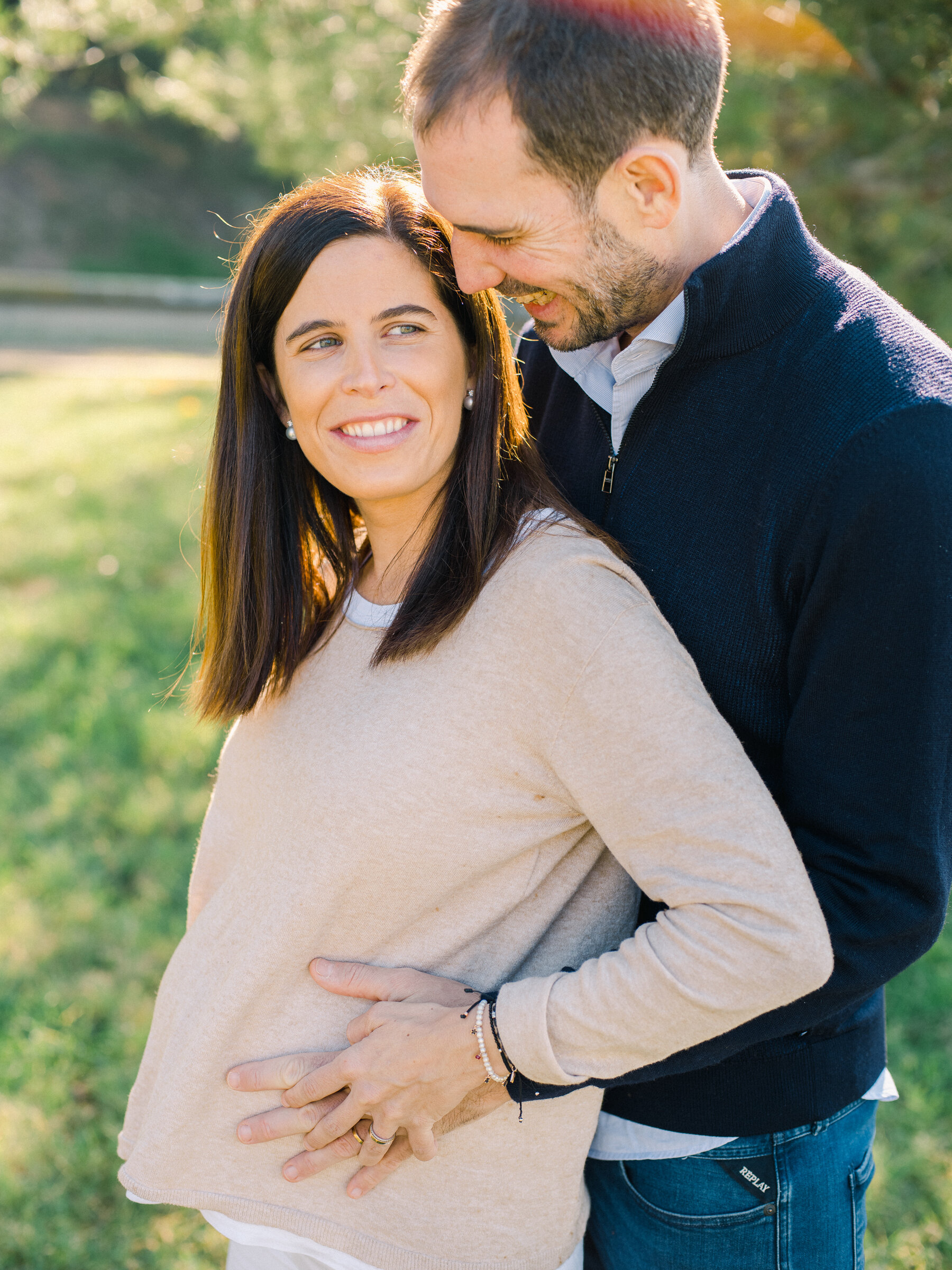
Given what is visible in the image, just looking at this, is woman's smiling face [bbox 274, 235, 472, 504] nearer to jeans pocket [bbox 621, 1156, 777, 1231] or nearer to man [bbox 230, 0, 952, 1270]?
man [bbox 230, 0, 952, 1270]

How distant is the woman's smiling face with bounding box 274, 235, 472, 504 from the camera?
1841 millimetres

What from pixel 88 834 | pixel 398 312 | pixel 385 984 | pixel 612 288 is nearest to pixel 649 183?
pixel 612 288

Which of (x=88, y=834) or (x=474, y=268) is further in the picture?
(x=88, y=834)

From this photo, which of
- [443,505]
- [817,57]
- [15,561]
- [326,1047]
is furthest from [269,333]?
[15,561]

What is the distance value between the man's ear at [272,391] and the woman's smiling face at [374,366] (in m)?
0.15

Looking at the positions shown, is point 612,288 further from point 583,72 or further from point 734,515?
point 734,515

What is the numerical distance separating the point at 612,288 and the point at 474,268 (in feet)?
0.80

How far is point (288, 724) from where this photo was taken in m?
1.84

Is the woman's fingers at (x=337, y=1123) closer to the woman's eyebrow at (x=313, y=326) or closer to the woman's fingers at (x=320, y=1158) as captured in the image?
the woman's fingers at (x=320, y=1158)

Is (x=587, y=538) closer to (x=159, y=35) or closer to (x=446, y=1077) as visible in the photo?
(x=446, y=1077)

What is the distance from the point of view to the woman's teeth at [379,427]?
1.85 metres

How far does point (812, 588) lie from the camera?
149 cm

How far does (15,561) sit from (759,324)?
5793mm

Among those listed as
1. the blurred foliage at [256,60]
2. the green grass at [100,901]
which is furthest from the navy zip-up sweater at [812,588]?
the blurred foliage at [256,60]
